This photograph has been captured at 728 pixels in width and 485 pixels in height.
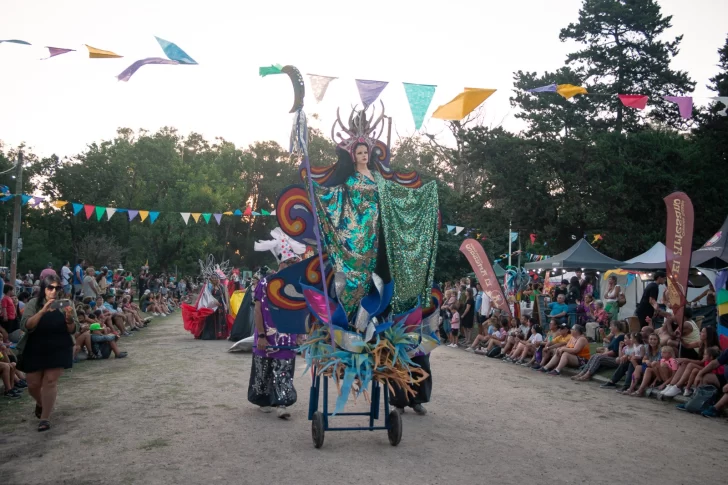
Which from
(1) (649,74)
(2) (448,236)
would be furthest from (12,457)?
(1) (649,74)

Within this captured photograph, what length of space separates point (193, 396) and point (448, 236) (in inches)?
979

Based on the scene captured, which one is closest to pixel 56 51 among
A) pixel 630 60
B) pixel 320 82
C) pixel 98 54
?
pixel 98 54

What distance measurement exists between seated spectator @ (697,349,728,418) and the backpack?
9cm

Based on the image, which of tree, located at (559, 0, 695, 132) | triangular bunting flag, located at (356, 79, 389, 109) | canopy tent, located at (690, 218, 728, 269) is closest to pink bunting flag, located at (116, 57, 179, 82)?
triangular bunting flag, located at (356, 79, 389, 109)

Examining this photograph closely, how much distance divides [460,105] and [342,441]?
5727mm

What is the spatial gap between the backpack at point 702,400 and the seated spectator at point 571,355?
3671 millimetres

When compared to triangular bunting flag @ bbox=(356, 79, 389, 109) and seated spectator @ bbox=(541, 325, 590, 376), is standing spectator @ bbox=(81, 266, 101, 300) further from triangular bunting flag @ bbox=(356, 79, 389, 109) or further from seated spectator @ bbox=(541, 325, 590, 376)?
seated spectator @ bbox=(541, 325, 590, 376)

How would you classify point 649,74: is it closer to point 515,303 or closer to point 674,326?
point 515,303

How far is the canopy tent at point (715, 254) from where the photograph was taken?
1234cm

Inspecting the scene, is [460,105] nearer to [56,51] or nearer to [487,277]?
[56,51]

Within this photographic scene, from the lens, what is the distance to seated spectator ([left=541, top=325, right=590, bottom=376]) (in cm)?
1230

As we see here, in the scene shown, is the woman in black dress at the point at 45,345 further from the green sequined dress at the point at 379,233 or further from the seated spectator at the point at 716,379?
the seated spectator at the point at 716,379

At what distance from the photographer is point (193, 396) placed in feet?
27.5

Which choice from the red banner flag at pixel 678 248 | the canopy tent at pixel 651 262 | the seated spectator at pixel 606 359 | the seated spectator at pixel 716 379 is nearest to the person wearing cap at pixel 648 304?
the seated spectator at pixel 606 359
